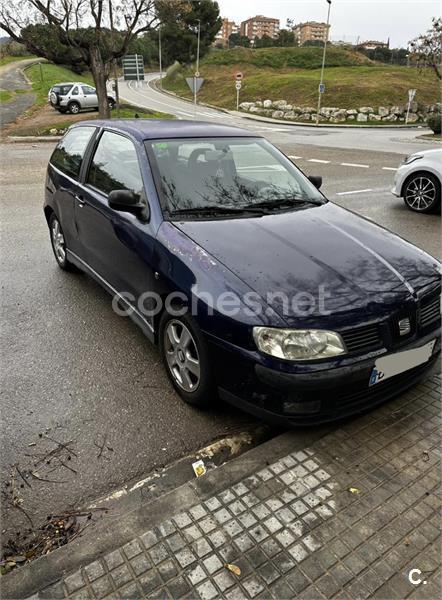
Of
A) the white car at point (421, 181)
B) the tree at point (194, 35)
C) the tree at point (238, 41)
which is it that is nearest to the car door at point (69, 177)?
the white car at point (421, 181)

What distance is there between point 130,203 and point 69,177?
166cm

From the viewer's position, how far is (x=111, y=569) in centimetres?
196

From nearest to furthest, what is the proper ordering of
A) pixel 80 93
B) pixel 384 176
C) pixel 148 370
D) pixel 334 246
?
pixel 334 246 < pixel 148 370 < pixel 384 176 < pixel 80 93

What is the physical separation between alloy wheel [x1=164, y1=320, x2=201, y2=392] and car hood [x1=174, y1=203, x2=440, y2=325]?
56 cm

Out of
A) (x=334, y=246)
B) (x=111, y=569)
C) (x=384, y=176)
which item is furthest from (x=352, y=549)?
(x=384, y=176)

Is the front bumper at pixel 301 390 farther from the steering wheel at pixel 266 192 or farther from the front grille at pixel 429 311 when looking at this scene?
the steering wheel at pixel 266 192

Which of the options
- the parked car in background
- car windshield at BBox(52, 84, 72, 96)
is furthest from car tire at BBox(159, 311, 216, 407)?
car windshield at BBox(52, 84, 72, 96)

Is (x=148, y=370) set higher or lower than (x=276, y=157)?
lower

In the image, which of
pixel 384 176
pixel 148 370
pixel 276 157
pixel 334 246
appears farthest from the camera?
pixel 384 176

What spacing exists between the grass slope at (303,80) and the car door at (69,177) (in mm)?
36975

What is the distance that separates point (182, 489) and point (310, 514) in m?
0.64

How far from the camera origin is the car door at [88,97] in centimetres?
2791

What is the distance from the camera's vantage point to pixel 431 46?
32.2 m

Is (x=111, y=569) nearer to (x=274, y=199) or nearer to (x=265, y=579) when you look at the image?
(x=265, y=579)
